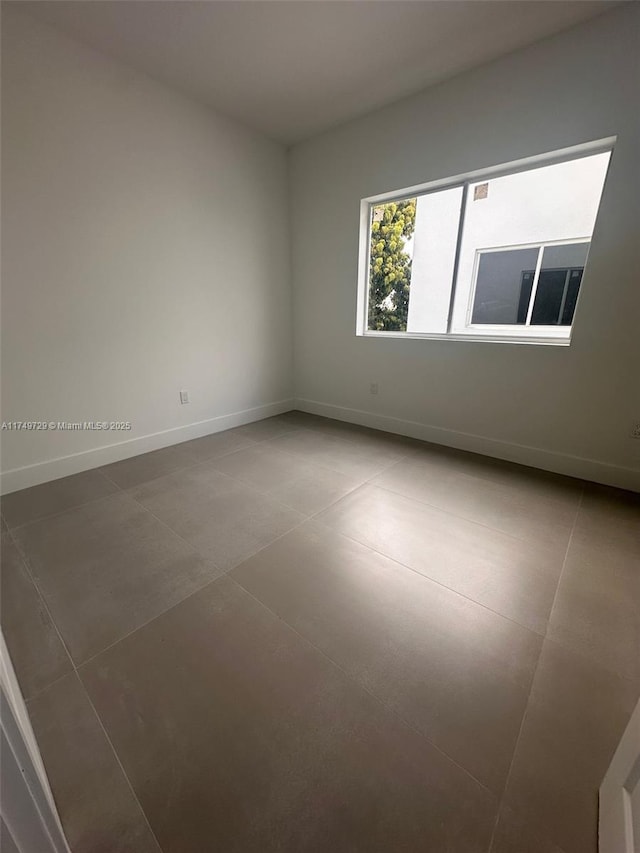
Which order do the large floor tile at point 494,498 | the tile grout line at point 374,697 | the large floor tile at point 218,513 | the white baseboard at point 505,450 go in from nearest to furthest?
the tile grout line at point 374,697 < the large floor tile at point 218,513 < the large floor tile at point 494,498 < the white baseboard at point 505,450

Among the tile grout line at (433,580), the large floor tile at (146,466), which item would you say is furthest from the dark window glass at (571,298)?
the large floor tile at (146,466)

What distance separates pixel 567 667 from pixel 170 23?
3789 mm

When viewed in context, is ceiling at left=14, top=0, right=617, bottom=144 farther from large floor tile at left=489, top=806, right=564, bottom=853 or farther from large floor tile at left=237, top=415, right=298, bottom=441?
large floor tile at left=489, top=806, right=564, bottom=853

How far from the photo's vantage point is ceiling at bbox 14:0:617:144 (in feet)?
6.21

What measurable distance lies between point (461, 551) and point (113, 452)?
2717 millimetres

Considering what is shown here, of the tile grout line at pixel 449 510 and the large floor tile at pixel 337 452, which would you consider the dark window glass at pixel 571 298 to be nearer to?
the tile grout line at pixel 449 510

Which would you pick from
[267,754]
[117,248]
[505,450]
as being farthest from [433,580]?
[117,248]

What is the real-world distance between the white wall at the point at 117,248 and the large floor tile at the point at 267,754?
202 cm

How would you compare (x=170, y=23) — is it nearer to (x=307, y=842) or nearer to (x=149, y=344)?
(x=149, y=344)

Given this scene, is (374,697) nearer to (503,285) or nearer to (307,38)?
(503,285)

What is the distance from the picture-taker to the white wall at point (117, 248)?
6.96ft

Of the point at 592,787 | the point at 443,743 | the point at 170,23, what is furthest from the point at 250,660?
the point at 170,23

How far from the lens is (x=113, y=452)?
2807mm

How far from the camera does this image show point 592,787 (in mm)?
889
